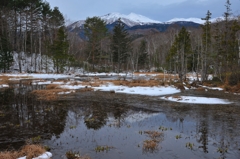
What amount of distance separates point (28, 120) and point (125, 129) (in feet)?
17.9

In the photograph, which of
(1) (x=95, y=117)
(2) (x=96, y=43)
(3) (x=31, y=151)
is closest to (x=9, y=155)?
(3) (x=31, y=151)

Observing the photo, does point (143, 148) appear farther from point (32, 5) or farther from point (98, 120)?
point (32, 5)

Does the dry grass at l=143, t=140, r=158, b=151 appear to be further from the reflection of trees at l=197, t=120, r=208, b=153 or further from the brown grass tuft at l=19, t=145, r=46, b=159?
the brown grass tuft at l=19, t=145, r=46, b=159

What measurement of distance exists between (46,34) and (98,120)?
6319cm

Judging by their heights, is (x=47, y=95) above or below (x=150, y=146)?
above

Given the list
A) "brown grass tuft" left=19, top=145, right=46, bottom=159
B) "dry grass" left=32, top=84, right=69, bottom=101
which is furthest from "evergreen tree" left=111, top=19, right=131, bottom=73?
"brown grass tuft" left=19, top=145, right=46, bottom=159

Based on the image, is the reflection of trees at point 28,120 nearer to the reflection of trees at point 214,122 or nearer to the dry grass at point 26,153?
the dry grass at point 26,153

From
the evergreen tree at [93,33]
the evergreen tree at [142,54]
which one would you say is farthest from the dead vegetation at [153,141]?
the evergreen tree at [142,54]

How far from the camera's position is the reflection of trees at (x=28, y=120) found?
901cm

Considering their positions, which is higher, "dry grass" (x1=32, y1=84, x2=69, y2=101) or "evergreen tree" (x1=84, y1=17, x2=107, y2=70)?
"evergreen tree" (x1=84, y1=17, x2=107, y2=70)

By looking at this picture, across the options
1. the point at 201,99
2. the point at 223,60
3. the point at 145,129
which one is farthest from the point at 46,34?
the point at 145,129

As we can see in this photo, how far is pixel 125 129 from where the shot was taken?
10.4 m

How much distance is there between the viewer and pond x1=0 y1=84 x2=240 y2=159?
7.73 meters

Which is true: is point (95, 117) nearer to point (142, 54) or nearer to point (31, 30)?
point (31, 30)
